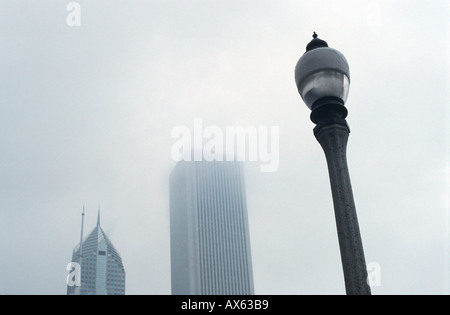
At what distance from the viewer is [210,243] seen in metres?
183

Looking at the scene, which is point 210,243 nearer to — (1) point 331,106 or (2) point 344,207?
(1) point 331,106

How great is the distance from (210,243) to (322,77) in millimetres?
180252

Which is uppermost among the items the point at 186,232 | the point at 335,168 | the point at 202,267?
the point at 186,232

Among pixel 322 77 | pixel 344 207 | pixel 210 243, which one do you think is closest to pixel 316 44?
pixel 322 77

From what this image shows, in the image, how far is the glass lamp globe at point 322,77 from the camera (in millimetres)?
5238

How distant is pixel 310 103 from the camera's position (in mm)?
5395

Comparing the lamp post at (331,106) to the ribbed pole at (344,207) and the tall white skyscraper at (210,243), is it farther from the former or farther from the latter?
the tall white skyscraper at (210,243)

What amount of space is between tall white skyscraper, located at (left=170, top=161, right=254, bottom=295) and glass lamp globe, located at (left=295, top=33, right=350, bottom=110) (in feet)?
538

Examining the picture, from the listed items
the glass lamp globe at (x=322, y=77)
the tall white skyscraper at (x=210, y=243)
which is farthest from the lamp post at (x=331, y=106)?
the tall white skyscraper at (x=210, y=243)

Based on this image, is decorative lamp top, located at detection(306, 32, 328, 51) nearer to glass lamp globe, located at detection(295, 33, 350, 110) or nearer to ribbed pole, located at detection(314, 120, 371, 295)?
glass lamp globe, located at detection(295, 33, 350, 110)

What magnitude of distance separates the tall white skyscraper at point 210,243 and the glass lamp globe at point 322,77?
163901 mm
